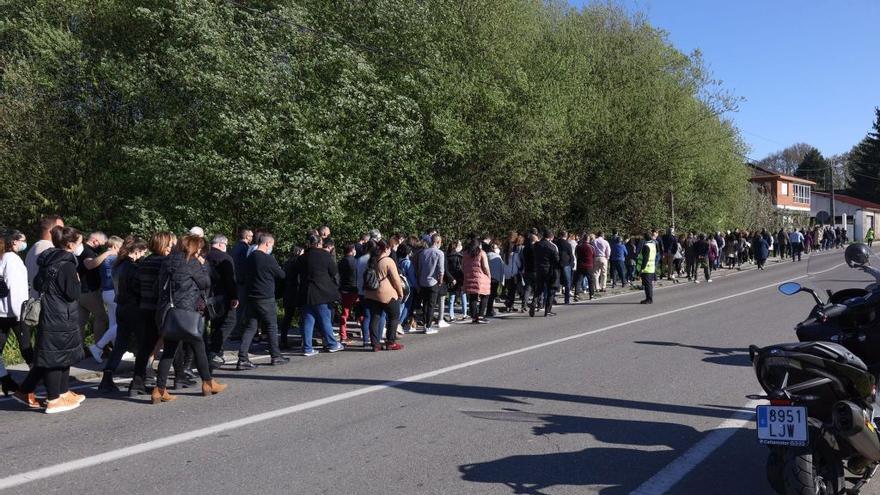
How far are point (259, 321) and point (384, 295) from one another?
2116 millimetres

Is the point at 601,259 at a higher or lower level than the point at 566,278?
higher

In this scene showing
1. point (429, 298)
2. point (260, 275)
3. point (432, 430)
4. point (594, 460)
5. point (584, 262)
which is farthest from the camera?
point (584, 262)

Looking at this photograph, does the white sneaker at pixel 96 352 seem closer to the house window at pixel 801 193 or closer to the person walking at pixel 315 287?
the person walking at pixel 315 287

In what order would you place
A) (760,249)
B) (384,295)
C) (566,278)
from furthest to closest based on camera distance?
(760,249) < (566,278) < (384,295)

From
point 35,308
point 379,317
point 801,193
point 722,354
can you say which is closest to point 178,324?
point 35,308

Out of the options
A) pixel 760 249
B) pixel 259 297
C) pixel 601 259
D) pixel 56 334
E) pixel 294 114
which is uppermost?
pixel 294 114

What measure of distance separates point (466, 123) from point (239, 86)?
6812mm

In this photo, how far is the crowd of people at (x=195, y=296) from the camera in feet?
23.7

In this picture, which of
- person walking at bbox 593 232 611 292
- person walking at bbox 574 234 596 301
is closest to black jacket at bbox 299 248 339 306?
person walking at bbox 574 234 596 301

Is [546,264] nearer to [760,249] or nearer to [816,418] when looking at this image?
[816,418]

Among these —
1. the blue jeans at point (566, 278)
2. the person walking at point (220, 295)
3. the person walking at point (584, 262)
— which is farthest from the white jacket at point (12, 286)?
the person walking at point (584, 262)

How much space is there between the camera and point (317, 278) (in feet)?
34.4

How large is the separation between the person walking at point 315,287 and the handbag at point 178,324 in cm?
304

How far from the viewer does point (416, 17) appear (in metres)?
20.8
